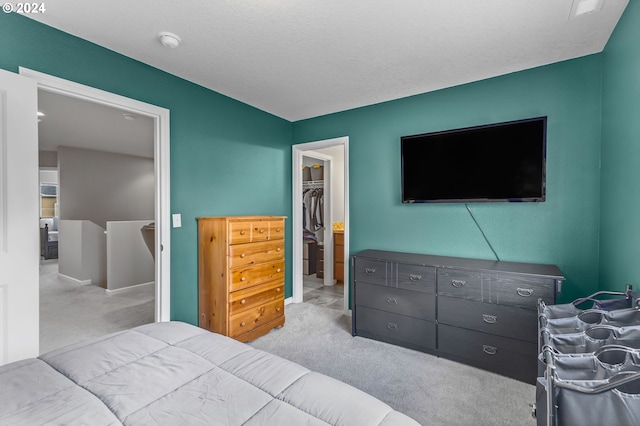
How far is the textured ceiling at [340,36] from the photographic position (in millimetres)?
1850

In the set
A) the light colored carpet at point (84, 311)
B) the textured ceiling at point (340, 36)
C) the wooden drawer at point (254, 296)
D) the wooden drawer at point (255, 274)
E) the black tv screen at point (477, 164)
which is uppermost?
the textured ceiling at point (340, 36)

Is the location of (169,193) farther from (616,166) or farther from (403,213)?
(616,166)

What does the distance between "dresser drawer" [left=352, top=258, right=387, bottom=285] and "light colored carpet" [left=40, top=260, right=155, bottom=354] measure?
245cm

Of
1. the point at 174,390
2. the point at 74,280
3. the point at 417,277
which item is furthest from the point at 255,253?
the point at 74,280

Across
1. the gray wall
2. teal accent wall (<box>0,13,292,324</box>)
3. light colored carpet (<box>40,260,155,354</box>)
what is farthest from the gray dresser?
the gray wall

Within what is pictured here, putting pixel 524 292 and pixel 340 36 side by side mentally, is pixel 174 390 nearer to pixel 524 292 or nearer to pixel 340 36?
pixel 340 36

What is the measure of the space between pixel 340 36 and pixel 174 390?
228cm

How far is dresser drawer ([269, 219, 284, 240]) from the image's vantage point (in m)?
3.23

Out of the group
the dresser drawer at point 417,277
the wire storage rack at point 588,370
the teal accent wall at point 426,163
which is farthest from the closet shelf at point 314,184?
the wire storage rack at point 588,370

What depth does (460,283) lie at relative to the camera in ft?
8.40

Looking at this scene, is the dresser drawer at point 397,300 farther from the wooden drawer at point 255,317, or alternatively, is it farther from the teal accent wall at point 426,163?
the wooden drawer at point 255,317

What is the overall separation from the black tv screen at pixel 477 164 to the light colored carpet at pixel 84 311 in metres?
3.45

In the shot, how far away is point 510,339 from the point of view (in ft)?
7.72

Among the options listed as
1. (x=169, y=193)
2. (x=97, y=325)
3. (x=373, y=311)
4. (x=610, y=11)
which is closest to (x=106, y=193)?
(x=97, y=325)
